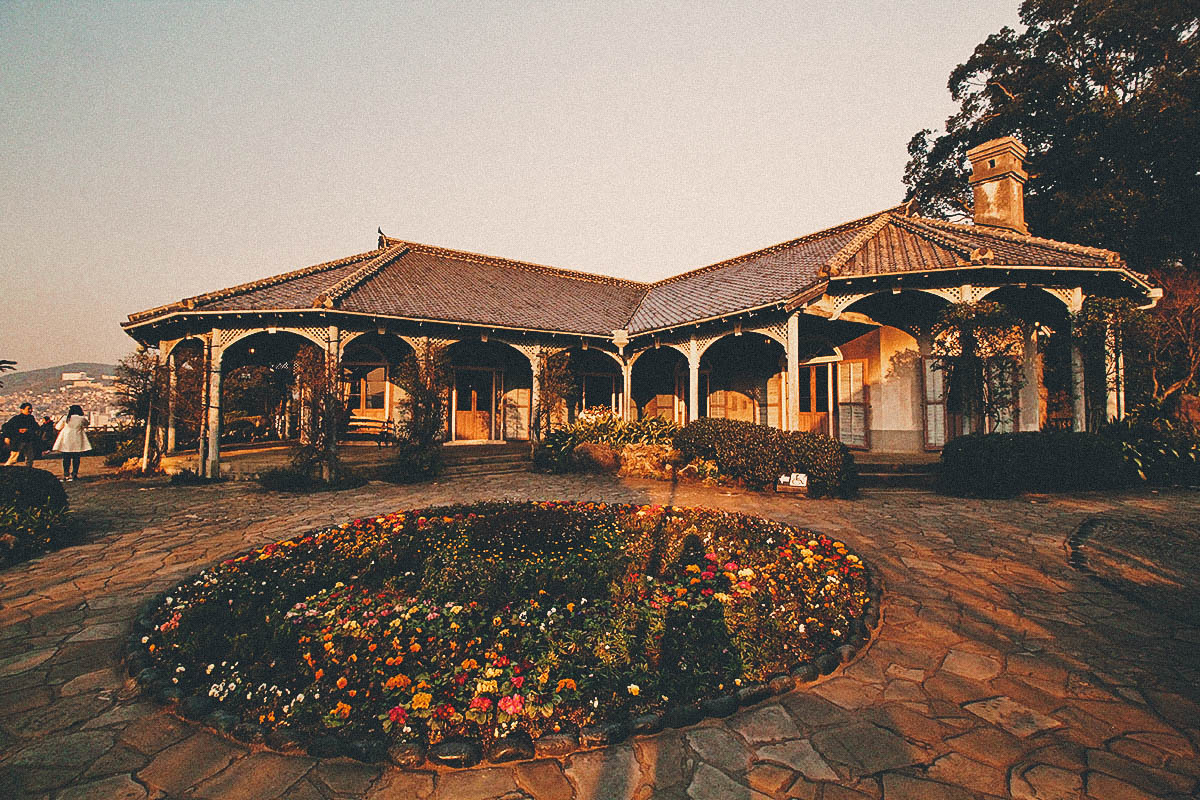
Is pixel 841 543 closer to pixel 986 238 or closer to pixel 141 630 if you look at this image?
pixel 141 630

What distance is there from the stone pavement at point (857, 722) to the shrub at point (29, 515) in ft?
2.42

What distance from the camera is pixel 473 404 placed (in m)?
16.2

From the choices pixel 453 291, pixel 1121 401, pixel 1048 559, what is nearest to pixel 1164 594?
pixel 1048 559

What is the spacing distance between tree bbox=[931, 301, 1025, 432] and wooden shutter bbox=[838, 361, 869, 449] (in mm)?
2612

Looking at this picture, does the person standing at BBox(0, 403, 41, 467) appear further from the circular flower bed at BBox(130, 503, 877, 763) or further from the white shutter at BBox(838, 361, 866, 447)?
the white shutter at BBox(838, 361, 866, 447)

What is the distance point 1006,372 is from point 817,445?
14.4 ft

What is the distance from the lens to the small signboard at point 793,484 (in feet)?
29.8

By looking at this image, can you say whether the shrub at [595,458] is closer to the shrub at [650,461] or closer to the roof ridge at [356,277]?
the shrub at [650,461]

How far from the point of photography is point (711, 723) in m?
2.74

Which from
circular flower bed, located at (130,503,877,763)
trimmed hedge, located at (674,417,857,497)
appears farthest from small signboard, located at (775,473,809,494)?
circular flower bed, located at (130,503,877,763)

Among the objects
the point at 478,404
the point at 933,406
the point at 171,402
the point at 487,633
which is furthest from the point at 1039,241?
the point at 171,402

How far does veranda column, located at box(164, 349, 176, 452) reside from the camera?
12306 millimetres

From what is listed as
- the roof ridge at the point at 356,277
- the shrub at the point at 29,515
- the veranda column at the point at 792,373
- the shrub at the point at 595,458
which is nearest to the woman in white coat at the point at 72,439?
the roof ridge at the point at 356,277

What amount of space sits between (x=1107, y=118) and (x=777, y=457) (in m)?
18.3
